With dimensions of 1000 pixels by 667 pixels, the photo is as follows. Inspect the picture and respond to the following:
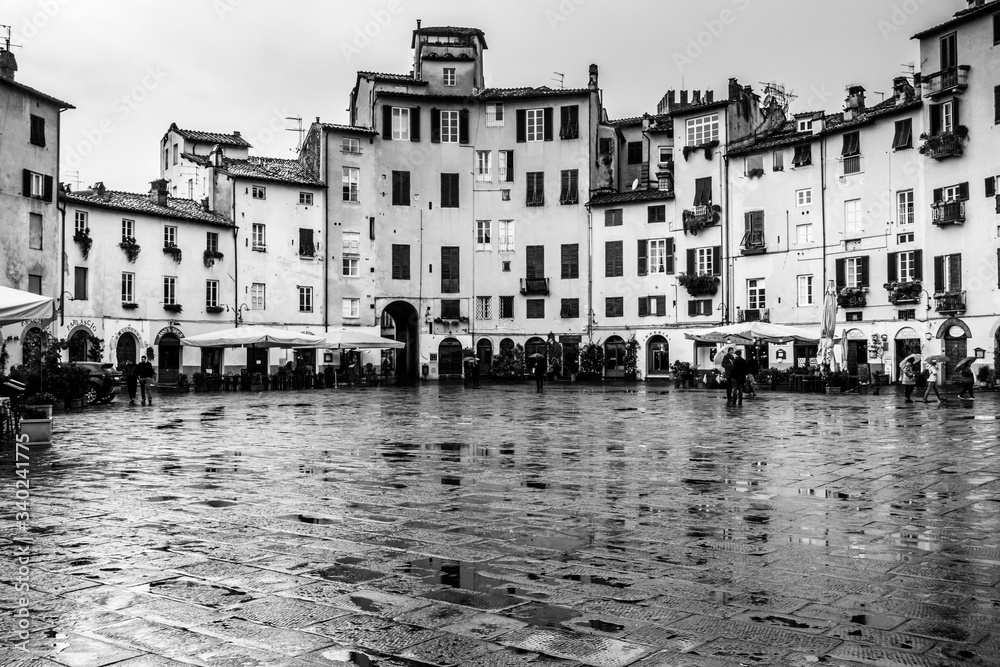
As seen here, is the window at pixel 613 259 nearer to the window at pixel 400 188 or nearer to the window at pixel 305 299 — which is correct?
the window at pixel 400 188

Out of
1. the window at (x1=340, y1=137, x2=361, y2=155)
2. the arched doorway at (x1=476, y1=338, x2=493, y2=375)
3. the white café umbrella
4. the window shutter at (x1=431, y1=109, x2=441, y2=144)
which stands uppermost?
the window shutter at (x1=431, y1=109, x2=441, y2=144)

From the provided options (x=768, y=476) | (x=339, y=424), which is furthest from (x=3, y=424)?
(x=768, y=476)

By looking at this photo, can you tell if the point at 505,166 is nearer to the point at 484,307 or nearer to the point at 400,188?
the point at 400,188

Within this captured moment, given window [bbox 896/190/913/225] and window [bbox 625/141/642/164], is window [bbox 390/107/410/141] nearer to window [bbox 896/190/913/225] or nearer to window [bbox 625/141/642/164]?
window [bbox 625/141/642/164]

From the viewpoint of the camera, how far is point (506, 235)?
60812 millimetres

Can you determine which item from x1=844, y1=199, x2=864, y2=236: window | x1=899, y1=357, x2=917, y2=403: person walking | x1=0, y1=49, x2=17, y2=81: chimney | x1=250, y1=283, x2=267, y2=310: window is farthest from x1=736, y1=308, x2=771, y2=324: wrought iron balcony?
x1=0, y1=49, x2=17, y2=81: chimney

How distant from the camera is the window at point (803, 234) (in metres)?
50.1

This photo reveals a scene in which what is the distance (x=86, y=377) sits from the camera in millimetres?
27250

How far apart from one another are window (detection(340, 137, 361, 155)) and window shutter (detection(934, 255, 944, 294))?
33.5m

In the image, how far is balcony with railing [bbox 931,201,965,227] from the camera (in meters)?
42.7

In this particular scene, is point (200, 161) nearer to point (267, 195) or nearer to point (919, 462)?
point (267, 195)

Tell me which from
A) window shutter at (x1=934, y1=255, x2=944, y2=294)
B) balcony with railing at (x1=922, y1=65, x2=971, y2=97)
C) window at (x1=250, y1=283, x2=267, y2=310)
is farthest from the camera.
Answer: window at (x1=250, y1=283, x2=267, y2=310)

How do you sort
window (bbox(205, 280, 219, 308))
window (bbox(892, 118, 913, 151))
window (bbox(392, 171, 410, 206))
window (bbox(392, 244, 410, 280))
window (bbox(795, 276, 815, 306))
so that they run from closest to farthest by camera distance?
window (bbox(892, 118, 913, 151)) → window (bbox(795, 276, 815, 306)) → window (bbox(205, 280, 219, 308)) → window (bbox(392, 244, 410, 280)) → window (bbox(392, 171, 410, 206))

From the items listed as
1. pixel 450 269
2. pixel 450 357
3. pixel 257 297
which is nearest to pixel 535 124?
pixel 450 269
